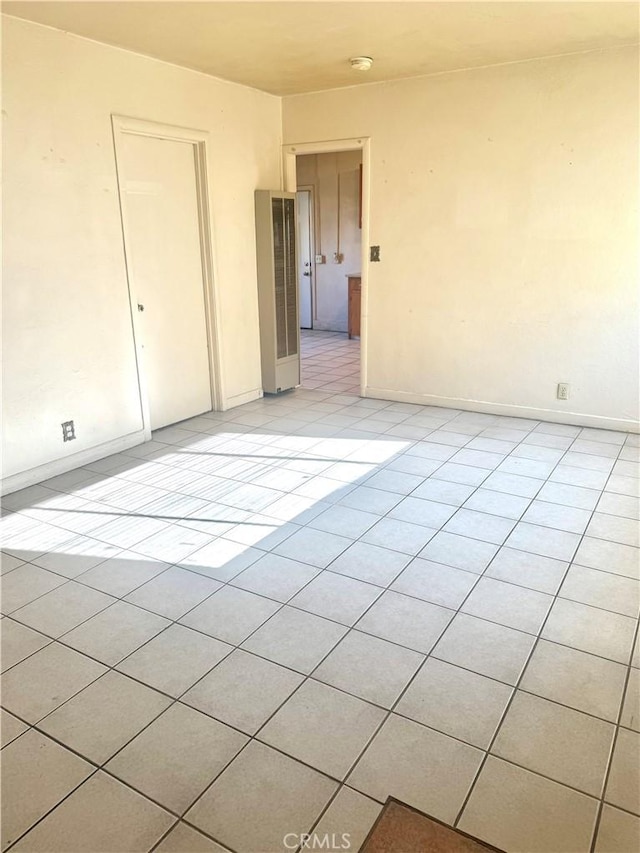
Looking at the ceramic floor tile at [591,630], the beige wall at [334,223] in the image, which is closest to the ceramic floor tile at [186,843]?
the ceramic floor tile at [591,630]

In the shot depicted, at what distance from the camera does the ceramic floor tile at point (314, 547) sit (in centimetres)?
283

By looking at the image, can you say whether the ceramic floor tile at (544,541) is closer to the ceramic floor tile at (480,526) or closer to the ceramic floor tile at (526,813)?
the ceramic floor tile at (480,526)

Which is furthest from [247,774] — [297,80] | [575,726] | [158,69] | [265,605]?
[297,80]

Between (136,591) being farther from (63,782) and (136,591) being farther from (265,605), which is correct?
(63,782)

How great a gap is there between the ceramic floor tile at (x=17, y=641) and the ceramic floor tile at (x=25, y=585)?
0.41 feet

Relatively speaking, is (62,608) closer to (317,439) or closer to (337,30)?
(317,439)

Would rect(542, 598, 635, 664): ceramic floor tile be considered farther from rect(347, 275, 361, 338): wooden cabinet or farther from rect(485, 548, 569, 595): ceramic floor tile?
rect(347, 275, 361, 338): wooden cabinet

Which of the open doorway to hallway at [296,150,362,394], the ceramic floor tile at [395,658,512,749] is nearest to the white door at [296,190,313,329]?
the open doorway to hallway at [296,150,362,394]

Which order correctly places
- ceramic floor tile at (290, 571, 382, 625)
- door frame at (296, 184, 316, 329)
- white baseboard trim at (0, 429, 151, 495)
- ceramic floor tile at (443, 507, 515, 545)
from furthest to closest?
door frame at (296, 184, 316, 329) → white baseboard trim at (0, 429, 151, 495) → ceramic floor tile at (443, 507, 515, 545) → ceramic floor tile at (290, 571, 382, 625)

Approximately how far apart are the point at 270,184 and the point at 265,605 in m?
4.11

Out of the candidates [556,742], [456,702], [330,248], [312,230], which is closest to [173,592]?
[456,702]

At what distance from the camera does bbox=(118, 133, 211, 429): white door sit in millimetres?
4242

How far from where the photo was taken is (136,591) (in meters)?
2.59

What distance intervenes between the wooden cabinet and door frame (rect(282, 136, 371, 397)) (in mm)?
3046
